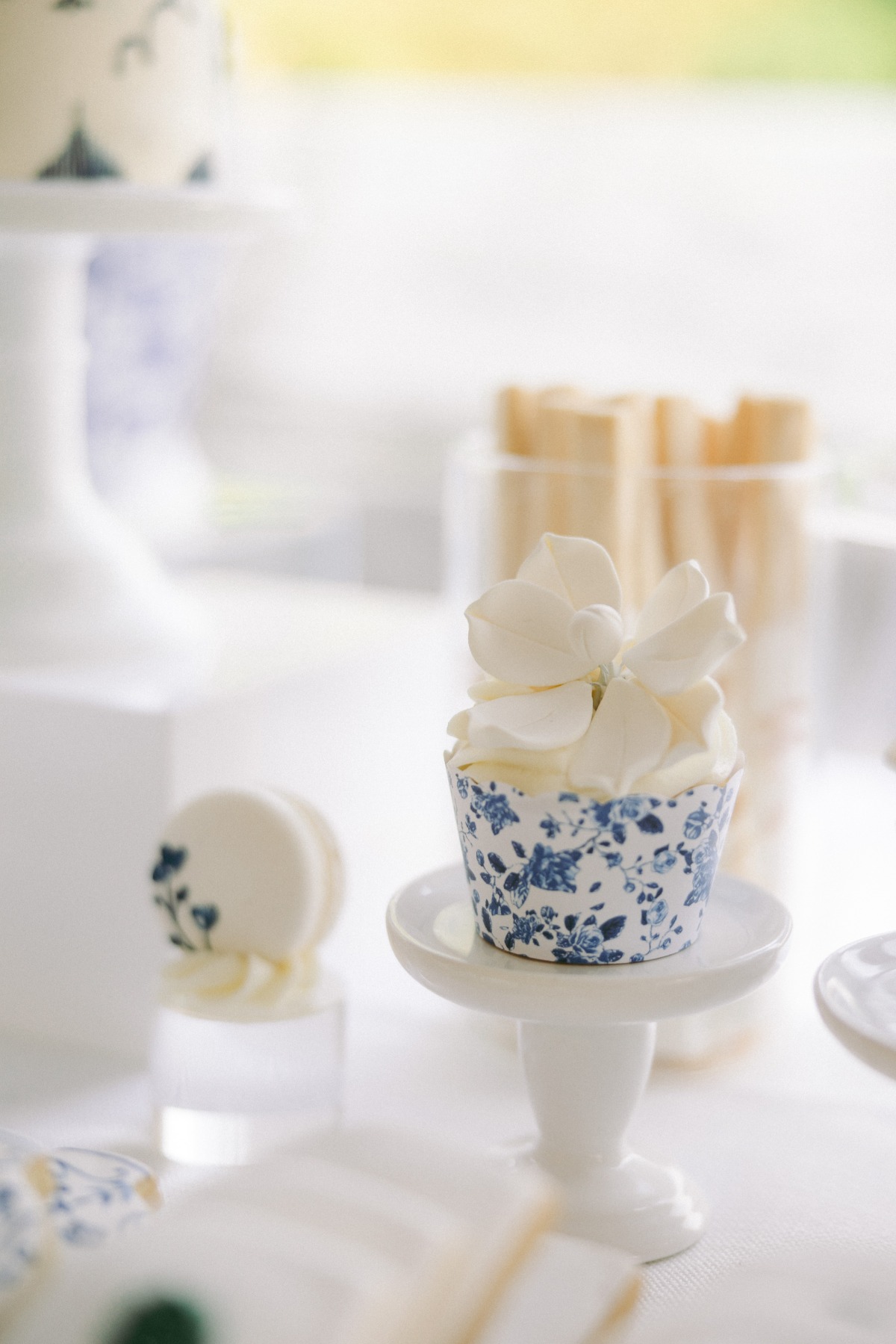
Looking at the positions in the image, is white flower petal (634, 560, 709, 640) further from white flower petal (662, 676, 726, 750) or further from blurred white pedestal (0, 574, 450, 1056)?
blurred white pedestal (0, 574, 450, 1056)

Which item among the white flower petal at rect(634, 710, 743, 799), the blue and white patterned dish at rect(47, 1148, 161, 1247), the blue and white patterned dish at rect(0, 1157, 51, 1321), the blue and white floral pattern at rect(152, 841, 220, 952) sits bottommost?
the blue and white patterned dish at rect(47, 1148, 161, 1247)

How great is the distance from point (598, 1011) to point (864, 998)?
0.08 meters

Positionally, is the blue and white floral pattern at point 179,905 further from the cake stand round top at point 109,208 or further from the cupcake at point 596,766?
the cake stand round top at point 109,208

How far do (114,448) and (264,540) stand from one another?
0.14 metres

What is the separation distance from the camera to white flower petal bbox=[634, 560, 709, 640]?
483mm

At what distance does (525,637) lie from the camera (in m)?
0.49

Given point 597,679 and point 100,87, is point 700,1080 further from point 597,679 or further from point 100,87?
point 100,87

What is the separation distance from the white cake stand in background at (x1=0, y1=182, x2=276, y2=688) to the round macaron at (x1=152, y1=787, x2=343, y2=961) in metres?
0.13

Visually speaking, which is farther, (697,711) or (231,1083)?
(231,1083)

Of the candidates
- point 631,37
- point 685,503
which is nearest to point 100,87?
point 685,503

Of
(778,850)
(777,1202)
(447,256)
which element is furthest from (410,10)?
(777,1202)

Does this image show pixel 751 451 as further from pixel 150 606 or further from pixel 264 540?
pixel 264 540

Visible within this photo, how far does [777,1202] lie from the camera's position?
557mm

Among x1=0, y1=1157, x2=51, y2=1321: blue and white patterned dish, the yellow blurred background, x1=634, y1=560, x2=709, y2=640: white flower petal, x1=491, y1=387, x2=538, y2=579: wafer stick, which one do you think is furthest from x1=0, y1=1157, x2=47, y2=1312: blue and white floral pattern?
the yellow blurred background
